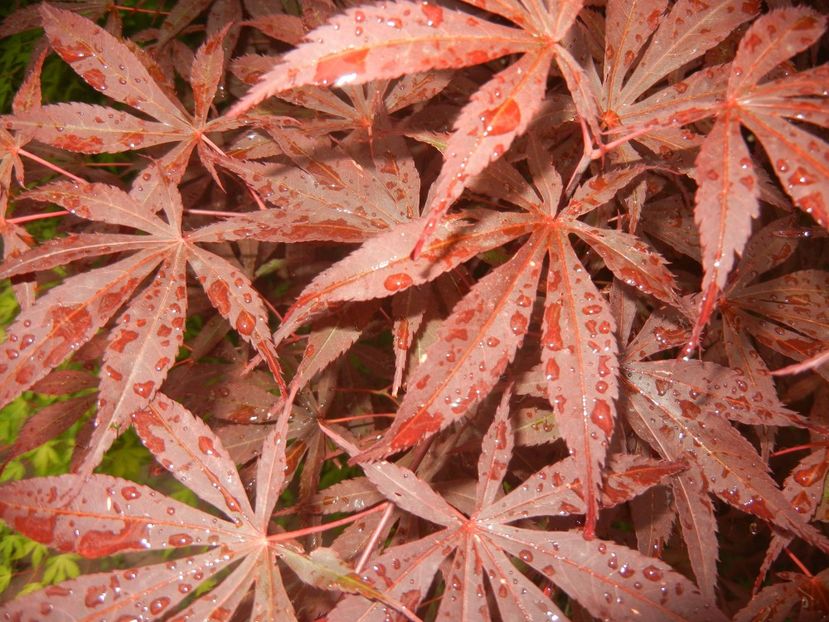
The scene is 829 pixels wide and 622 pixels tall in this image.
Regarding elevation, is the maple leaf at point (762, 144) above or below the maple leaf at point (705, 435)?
above

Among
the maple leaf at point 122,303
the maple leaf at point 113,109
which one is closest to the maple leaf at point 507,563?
the maple leaf at point 122,303

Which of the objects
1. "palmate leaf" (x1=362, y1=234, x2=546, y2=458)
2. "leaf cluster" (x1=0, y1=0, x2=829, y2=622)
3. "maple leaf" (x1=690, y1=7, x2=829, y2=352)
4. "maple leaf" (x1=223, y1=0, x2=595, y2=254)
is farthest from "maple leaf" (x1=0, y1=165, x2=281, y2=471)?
"maple leaf" (x1=690, y1=7, x2=829, y2=352)

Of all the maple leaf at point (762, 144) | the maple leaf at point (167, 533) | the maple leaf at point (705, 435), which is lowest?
the maple leaf at point (167, 533)

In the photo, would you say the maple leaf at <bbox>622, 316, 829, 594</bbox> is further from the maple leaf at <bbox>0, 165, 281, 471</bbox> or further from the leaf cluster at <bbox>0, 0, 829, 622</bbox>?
the maple leaf at <bbox>0, 165, 281, 471</bbox>

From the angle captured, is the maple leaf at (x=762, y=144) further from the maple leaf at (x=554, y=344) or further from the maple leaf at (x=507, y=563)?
the maple leaf at (x=507, y=563)

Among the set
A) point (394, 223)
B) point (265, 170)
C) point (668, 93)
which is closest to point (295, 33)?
point (265, 170)

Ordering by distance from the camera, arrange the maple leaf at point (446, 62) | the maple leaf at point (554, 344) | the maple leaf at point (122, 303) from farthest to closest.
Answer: the maple leaf at point (122, 303)
the maple leaf at point (554, 344)
the maple leaf at point (446, 62)

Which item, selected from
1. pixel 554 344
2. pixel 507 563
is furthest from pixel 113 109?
pixel 507 563
